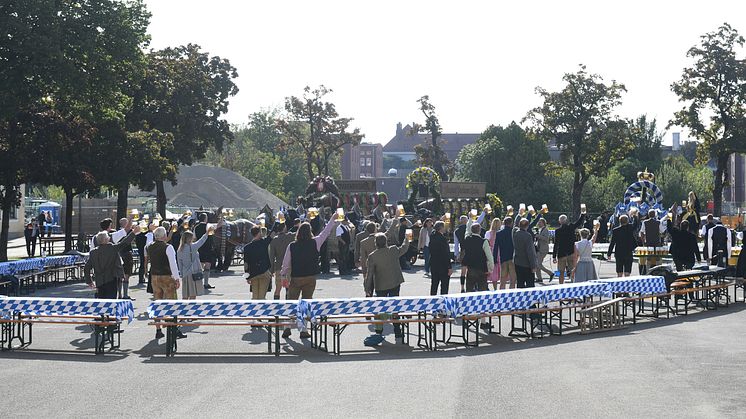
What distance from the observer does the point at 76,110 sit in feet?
121

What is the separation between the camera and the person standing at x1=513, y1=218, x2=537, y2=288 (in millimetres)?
20188

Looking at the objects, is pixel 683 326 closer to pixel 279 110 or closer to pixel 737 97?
pixel 737 97

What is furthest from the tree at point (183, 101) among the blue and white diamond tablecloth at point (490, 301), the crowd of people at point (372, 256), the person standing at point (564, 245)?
the blue and white diamond tablecloth at point (490, 301)

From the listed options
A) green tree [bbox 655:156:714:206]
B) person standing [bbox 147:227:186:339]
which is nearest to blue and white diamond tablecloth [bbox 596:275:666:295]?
person standing [bbox 147:227:186:339]

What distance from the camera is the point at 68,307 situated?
15.8 m

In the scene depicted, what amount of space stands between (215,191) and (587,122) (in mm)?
43944

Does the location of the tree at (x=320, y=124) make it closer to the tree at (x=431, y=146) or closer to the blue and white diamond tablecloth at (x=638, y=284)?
the tree at (x=431, y=146)

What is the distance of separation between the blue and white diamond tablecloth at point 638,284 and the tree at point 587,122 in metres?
56.4

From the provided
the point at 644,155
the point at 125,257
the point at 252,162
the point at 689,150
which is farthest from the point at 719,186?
the point at 689,150

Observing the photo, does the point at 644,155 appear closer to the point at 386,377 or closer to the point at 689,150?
the point at 689,150

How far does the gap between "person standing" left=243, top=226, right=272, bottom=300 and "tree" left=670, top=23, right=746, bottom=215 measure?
5361 cm

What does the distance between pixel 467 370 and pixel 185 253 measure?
7097 millimetres

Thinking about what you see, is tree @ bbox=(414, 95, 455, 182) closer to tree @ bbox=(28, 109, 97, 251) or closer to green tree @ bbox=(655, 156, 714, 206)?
green tree @ bbox=(655, 156, 714, 206)

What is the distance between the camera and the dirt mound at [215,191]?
335 feet
